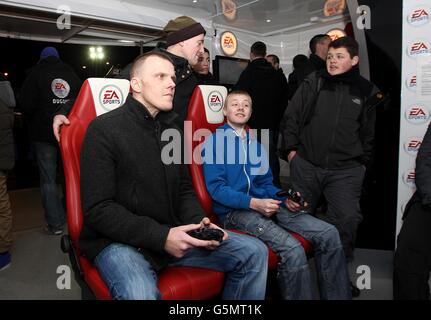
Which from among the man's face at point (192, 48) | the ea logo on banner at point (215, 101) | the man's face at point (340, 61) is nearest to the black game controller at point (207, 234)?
the ea logo on banner at point (215, 101)

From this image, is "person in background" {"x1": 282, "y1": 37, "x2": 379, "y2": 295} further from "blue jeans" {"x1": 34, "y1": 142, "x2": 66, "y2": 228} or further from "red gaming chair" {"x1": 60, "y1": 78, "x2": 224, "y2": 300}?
"blue jeans" {"x1": 34, "y1": 142, "x2": 66, "y2": 228}

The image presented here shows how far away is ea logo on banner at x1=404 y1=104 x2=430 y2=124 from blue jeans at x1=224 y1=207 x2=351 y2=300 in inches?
53.6

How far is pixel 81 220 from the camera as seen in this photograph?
1.60m

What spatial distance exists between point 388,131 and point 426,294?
1.61 metres

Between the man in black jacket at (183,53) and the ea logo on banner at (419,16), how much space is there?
163cm

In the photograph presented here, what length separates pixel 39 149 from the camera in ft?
11.8

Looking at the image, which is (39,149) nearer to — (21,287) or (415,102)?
(21,287)

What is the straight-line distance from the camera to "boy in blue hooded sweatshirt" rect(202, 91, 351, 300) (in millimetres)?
1723

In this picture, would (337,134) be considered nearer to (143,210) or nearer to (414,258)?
(414,258)

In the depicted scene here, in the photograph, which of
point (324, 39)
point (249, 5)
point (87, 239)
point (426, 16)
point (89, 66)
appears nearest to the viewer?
point (87, 239)

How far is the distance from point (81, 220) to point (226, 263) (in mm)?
674

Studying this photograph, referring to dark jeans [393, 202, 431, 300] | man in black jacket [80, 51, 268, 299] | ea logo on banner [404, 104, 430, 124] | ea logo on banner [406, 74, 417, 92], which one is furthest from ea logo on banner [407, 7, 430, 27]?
man in black jacket [80, 51, 268, 299]

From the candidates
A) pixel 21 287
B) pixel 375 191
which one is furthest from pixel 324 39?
pixel 21 287

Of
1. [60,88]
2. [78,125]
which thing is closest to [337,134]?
[78,125]
